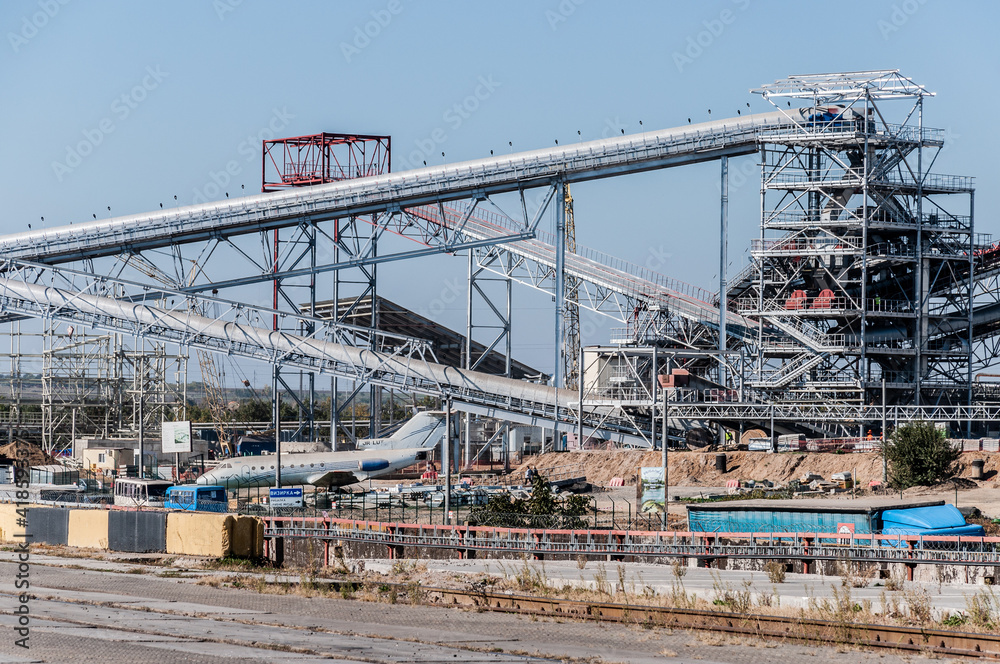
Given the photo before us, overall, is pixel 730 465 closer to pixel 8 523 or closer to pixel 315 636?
pixel 8 523

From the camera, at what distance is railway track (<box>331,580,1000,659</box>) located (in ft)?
74.5

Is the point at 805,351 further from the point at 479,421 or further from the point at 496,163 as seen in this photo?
the point at 479,421

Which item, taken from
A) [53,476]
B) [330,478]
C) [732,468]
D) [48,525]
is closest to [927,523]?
[732,468]

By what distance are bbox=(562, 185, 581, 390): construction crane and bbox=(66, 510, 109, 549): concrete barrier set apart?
35.7 m

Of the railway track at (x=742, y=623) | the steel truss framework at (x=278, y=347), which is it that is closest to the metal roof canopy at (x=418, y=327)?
the steel truss framework at (x=278, y=347)

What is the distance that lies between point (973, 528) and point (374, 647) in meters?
21.3

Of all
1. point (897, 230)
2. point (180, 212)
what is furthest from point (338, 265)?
point (897, 230)

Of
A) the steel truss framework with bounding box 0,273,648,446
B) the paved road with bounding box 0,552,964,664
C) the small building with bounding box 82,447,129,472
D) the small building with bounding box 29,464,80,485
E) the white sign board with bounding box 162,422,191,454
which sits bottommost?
the paved road with bounding box 0,552,964,664

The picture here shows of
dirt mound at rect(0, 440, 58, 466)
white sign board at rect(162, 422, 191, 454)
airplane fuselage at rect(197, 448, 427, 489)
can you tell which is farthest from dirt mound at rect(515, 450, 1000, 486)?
dirt mound at rect(0, 440, 58, 466)

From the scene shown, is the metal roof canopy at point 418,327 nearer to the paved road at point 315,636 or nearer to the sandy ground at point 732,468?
the sandy ground at point 732,468

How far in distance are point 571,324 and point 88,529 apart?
218 ft

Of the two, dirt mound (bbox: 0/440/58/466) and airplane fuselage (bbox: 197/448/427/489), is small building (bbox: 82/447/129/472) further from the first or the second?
airplane fuselage (bbox: 197/448/427/489)

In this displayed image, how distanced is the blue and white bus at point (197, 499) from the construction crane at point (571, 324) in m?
27.0

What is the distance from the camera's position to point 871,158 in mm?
69812
